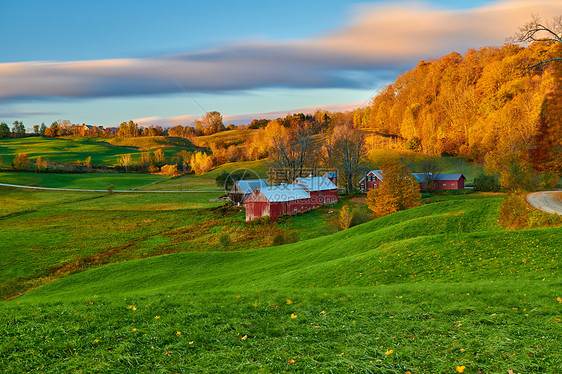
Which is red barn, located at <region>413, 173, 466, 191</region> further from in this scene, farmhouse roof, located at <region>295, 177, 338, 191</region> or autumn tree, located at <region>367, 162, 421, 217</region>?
autumn tree, located at <region>367, 162, 421, 217</region>

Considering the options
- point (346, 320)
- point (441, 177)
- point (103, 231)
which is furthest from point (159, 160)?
point (346, 320)

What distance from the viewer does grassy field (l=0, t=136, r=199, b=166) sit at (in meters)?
141

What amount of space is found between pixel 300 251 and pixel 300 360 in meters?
21.0

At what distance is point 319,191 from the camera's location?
200 ft

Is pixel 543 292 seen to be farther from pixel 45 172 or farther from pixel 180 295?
pixel 45 172

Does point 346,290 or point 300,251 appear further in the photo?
point 300,251

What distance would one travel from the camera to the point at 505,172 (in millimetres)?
49938

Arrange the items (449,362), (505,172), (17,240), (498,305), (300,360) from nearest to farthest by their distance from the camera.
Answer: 1. (449,362)
2. (300,360)
3. (498,305)
4. (17,240)
5. (505,172)

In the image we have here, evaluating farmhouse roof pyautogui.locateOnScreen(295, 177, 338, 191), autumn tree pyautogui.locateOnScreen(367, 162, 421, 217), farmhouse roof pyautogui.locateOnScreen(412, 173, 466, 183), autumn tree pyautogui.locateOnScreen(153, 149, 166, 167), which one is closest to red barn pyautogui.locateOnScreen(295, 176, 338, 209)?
farmhouse roof pyautogui.locateOnScreen(295, 177, 338, 191)

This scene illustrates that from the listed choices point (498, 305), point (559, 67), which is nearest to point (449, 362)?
point (498, 305)

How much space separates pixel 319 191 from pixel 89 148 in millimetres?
151167

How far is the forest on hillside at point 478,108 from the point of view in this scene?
7112 centimetres

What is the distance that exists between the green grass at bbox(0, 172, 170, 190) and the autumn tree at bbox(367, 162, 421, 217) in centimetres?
7559

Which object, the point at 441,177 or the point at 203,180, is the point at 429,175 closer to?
the point at 441,177
